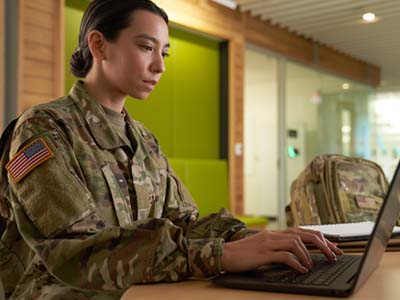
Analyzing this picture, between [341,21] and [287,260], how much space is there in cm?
681

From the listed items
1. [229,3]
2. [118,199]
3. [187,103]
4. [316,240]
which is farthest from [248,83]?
[316,240]

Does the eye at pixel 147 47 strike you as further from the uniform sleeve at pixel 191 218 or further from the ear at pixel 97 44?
the uniform sleeve at pixel 191 218

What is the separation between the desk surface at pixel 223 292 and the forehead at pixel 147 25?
2.44 feet

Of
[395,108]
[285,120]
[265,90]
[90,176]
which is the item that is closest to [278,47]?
[285,120]

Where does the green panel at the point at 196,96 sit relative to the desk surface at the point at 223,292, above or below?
above

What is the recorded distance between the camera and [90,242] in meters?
0.98

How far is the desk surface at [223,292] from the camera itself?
2.70 ft

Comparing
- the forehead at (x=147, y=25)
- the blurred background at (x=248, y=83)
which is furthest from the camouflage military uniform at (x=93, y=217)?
the blurred background at (x=248, y=83)

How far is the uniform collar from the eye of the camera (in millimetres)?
1354

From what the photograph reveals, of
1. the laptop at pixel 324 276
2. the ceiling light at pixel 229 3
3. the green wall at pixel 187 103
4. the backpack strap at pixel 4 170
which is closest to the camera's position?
the laptop at pixel 324 276

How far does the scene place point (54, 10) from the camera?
14.4 ft

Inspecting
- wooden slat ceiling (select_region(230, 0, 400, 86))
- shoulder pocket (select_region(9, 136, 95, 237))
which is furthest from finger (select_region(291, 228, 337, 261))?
wooden slat ceiling (select_region(230, 0, 400, 86))

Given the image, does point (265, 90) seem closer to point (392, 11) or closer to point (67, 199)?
point (392, 11)

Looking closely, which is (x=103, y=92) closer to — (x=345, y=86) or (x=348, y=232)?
(x=348, y=232)
